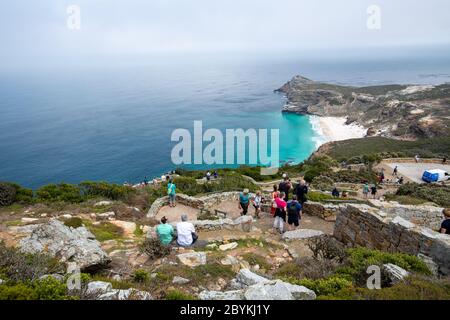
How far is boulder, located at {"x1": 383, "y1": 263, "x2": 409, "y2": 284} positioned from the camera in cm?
542

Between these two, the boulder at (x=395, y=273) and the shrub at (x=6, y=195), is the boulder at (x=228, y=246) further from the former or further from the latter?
the shrub at (x=6, y=195)

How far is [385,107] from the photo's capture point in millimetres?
85812

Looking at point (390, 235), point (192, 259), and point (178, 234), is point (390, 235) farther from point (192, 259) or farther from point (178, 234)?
point (178, 234)

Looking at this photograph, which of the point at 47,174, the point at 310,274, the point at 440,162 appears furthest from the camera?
the point at 47,174

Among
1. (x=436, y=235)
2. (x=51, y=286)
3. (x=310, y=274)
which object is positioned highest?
(x=51, y=286)

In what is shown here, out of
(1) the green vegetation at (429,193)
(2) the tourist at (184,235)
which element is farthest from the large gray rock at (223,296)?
(1) the green vegetation at (429,193)

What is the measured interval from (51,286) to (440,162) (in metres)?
35.8

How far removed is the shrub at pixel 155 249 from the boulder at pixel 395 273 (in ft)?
16.6

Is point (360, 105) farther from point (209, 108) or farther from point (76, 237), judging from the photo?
point (76, 237)

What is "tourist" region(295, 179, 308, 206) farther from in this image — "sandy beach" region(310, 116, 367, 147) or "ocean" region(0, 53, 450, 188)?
"sandy beach" region(310, 116, 367, 147)

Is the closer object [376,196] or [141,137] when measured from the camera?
[376,196]

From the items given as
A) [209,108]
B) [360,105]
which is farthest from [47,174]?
[360,105]

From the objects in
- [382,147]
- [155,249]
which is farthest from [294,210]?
[382,147]

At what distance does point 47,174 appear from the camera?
52094 mm
